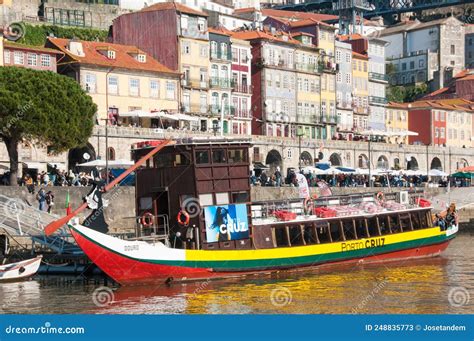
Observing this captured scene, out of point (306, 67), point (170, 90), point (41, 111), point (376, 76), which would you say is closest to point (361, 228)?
point (41, 111)

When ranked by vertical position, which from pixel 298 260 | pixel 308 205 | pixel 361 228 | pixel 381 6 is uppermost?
pixel 381 6

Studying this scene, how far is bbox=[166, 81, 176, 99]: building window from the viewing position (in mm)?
79062

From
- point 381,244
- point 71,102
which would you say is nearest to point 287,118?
point 71,102

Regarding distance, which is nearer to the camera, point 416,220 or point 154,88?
point 416,220

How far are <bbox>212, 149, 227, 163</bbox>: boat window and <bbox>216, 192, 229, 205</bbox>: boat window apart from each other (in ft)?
3.80

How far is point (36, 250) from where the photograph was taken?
4044cm

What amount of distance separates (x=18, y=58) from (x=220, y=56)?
20260 millimetres

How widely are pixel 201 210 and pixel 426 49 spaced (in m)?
113

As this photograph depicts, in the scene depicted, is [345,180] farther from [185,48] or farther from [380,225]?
[380,225]

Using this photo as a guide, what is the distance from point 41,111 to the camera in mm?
54375

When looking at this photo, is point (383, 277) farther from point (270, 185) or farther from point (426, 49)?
point (426, 49)

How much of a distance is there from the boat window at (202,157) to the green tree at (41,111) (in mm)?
19051

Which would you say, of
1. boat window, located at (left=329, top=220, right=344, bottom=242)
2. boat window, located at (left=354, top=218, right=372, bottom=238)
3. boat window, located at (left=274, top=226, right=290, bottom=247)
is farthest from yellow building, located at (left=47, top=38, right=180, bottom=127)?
boat window, located at (left=274, top=226, right=290, bottom=247)

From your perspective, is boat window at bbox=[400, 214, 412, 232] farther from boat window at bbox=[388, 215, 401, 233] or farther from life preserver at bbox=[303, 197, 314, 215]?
life preserver at bbox=[303, 197, 314, 215]
